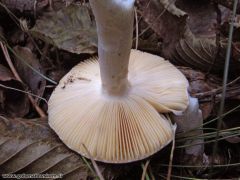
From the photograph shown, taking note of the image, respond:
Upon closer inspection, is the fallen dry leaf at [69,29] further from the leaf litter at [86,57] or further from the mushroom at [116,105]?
the mushroom at [116,105]

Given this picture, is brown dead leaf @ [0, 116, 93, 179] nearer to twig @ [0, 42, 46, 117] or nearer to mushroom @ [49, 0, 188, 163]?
mushroom @ [49, 0, 188, 163]

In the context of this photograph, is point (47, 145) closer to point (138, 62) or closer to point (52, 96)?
point (52, 96)

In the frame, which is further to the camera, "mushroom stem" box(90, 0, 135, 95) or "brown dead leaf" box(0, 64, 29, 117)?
"brown dead leaf" box(0, 64, 29, 117)

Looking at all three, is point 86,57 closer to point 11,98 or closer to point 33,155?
point 11,98

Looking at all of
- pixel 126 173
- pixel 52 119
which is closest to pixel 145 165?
pixel 126 173

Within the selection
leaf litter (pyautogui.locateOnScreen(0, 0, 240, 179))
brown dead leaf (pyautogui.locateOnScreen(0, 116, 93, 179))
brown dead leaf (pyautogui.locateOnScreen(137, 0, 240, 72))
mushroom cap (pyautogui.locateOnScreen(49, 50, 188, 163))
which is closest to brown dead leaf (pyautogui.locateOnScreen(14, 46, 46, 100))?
leaf litter (pyautogui.locateOnScreen(0, 0, 240, 179))

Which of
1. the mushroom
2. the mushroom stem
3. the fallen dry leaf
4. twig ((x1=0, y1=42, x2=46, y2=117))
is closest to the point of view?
the mushroom stem

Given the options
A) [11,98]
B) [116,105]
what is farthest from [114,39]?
[11,98]
